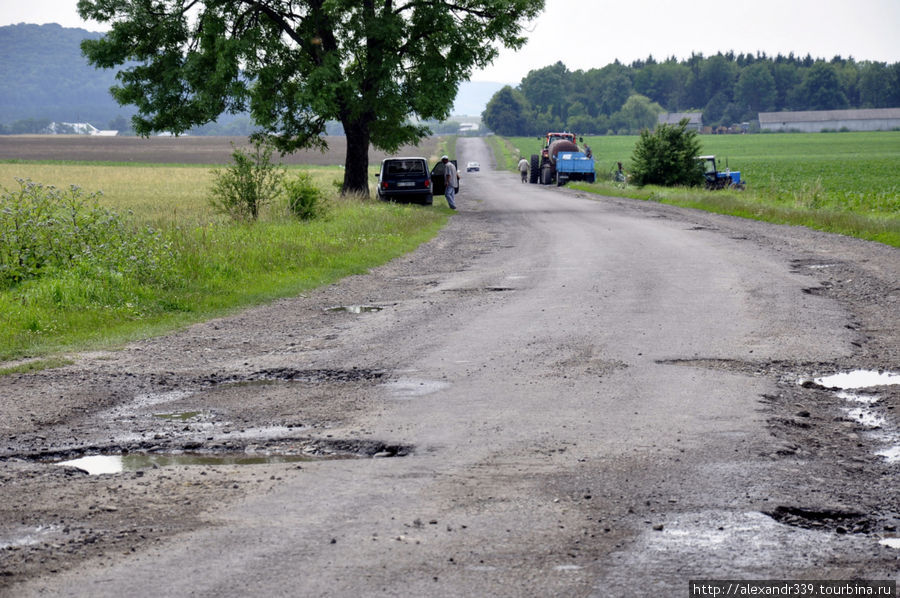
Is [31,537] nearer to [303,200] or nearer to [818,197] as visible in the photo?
[303,200]

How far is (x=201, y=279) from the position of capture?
575 inches

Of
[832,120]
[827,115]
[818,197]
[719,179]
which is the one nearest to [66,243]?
[818,197]

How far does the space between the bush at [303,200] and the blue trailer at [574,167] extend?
95.2ft

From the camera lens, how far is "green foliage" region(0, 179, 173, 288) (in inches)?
543

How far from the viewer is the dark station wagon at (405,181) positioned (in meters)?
33.8

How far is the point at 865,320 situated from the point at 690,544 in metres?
8.06

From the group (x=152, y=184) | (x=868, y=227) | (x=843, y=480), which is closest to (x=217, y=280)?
(x=843, y=480)

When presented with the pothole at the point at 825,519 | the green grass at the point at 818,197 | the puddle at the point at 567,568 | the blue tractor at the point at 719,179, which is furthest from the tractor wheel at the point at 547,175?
the puddle at the point at 567,568

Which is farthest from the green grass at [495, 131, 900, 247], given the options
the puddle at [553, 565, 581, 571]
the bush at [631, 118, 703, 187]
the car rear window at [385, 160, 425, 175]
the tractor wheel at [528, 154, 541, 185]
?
the puddle at [553, 565, 581, 571]

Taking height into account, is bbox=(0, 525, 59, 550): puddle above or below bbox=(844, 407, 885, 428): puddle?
above

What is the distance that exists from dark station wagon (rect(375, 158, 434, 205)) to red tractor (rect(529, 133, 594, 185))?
19982 mm

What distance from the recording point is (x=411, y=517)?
510 cm

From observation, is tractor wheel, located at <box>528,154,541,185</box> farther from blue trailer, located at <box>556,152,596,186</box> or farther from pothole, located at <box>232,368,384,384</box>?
pothole, located at <box>232,368,384,384</box>

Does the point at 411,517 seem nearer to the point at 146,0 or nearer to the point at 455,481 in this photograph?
the point at 455,481
